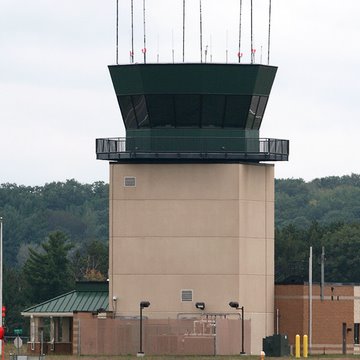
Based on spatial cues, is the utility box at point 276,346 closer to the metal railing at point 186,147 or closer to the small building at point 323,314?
the small building at point 323,314

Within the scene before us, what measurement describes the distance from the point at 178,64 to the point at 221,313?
15.3 m

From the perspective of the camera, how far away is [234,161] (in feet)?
405

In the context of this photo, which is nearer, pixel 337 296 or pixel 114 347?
pixel 114 347

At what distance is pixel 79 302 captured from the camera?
434ft

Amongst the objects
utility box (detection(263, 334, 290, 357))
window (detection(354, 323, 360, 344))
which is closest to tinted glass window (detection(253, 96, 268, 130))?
window (detection(354, 323, 360, 344))

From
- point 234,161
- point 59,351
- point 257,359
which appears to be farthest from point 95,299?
point 257,359

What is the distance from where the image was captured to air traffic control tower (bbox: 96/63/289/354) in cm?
12244

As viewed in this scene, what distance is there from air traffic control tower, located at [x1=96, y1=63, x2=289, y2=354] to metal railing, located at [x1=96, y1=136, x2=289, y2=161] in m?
0.06

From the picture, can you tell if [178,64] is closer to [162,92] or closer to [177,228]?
[162,92]

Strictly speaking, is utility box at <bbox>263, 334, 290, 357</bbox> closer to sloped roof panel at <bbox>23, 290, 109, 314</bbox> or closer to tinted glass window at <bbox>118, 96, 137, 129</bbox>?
sloped roof panel at <bbox>23, 290, 109, 314</bbox>

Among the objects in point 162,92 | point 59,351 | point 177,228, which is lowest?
point 59,351

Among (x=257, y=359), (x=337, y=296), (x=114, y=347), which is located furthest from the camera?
(x=337, y=296)

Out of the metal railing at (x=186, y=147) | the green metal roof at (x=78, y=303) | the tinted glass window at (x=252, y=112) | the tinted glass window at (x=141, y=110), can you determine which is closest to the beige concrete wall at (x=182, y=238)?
the metal railing at (x=186, y=147)

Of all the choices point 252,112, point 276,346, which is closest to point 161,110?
point 252,112
